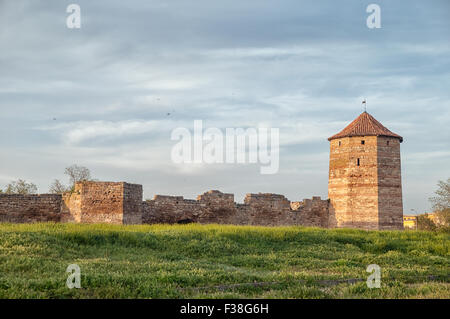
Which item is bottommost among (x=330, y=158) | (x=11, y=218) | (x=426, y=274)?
(x=426, y=274)

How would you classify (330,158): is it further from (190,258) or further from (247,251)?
(190,258)

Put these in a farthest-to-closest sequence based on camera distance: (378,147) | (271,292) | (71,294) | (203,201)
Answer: (378,147) < (203,201) < (271,292) < (71,294)

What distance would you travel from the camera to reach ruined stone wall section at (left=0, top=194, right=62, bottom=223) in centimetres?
1877

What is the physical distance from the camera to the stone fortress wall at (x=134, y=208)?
62.6ft

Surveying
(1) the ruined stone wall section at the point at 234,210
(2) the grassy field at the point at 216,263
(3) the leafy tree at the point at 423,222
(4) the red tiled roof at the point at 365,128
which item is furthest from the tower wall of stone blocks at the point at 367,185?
(3) the leafy tree at the point at 423,222

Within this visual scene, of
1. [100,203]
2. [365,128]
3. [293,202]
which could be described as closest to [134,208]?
[100,203]

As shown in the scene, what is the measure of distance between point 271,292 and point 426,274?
16.8ft

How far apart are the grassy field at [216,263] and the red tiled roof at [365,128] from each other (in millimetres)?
8087

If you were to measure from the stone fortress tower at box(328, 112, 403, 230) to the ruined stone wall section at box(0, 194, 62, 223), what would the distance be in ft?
49.0

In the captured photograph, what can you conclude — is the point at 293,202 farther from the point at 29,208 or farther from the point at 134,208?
the point at 29,208

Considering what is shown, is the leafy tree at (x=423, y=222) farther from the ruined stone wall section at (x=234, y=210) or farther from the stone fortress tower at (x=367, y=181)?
the ruined stone wall section at (x=234, y=210)

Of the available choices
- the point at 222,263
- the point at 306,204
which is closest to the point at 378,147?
the point at 306,204
